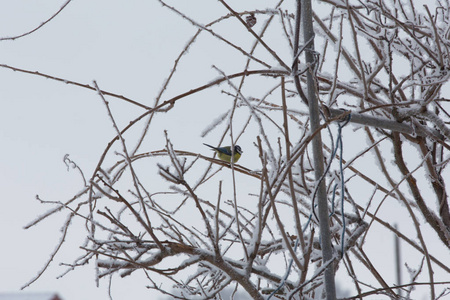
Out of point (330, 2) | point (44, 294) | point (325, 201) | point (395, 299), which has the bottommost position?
point (395, 299)

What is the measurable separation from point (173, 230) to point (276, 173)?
1.53 feet

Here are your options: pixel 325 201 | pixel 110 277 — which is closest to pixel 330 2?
pixel 325 201

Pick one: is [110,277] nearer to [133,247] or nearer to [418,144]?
[133,247]

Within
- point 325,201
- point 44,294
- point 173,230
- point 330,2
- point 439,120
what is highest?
point 44,294

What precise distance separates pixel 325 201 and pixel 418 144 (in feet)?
3.32

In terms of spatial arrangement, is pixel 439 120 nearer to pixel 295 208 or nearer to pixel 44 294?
pixel 295 208

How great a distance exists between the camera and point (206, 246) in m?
2.27

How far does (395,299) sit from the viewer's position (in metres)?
2.04

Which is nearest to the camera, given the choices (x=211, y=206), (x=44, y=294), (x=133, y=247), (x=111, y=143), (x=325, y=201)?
(x=325, y=201)

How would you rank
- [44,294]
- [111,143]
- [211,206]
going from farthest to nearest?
[44,294], [211,206], [111,143]

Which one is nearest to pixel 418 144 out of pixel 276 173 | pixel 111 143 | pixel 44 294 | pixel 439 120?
pixel 439 120

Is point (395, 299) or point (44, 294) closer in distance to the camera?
point (395, 299)

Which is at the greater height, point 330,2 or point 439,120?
point 330,2

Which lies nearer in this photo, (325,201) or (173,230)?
(325,201)
